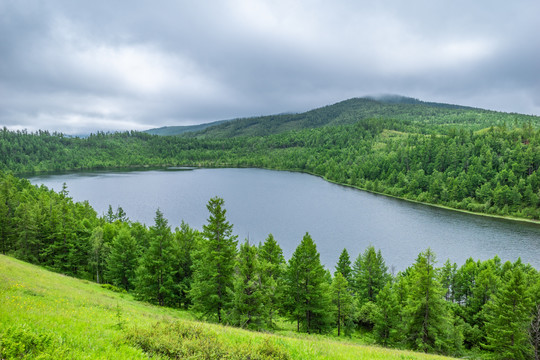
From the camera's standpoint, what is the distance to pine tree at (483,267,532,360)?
93.7 feet

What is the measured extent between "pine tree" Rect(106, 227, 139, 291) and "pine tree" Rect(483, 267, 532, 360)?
43435mm

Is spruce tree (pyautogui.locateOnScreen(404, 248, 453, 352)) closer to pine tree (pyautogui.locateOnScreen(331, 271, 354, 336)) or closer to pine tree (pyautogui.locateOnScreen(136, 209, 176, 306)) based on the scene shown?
pine tree (pyautogui.locateOnScreen(331, 271, 354, 336))

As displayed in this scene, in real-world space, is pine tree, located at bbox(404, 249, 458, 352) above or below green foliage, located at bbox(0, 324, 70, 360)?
below

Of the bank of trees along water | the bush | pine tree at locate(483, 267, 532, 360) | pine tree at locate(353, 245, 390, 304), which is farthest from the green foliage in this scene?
pine tree at locate(353, 245, 390, 304)

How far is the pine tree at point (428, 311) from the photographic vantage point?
2642cm

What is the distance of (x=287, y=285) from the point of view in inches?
1308

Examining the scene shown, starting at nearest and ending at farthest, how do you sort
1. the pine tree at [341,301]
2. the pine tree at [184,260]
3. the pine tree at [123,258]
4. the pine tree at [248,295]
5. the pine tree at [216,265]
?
the pine tree at [248,295] < the pine tree at [216,265] < the pine tree at [341,301] < the pine tree at [184,260] < the pine tree at [123,258]

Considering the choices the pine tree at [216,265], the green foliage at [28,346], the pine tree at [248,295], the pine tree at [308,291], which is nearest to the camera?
the green foliage at [28,346]

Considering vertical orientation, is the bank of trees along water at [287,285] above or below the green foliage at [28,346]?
below

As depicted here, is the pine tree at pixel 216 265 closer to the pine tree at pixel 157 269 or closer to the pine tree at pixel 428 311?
the pine tree at pixel 157 269

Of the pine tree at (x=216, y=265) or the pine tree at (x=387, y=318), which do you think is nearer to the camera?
the pine tree at (x=216, y=265)

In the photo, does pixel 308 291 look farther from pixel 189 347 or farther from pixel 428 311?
pixel 189 347

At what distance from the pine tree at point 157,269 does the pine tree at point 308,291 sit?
14488mm

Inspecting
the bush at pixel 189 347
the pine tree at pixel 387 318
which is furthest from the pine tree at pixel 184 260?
the bush at pixel 189 347
